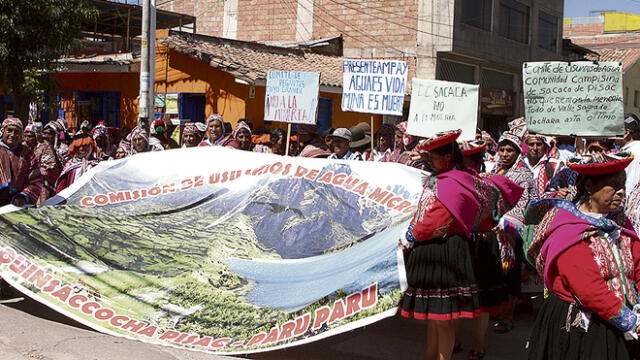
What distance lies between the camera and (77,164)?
8.15m

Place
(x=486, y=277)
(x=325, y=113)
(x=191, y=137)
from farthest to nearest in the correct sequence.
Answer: (x=325, y=113) → (x=191, y=137) → (x=486, y=277)

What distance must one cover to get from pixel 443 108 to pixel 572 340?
3726 mm

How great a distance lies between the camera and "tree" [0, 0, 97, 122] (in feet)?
49.8

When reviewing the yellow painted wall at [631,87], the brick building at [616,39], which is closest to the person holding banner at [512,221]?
the brick building at [616,39]

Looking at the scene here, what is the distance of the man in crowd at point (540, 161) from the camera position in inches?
249

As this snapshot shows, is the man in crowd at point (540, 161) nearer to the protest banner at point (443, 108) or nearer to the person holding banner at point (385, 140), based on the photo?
Answer: the protest banner at point (443, 108)

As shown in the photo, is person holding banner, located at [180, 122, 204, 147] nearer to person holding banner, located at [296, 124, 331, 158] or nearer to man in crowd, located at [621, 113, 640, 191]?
person holding banner, located at [296, 124, 331, 158]

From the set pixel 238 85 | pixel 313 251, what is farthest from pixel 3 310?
pixel 238 85

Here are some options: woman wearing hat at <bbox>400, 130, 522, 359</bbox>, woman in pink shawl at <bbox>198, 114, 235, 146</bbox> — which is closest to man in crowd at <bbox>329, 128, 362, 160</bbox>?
woman in pink shawl at <bbox>198, 114, 235, 146</bbox>

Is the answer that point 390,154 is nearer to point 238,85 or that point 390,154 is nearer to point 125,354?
point 125,354

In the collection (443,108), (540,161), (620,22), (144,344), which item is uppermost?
(620,22)


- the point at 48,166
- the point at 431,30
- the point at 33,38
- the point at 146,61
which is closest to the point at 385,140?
the point at 48,166

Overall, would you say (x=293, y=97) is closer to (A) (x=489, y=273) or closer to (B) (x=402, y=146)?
(B) (x=402, y=146)

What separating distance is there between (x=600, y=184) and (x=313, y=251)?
9.17 feet
